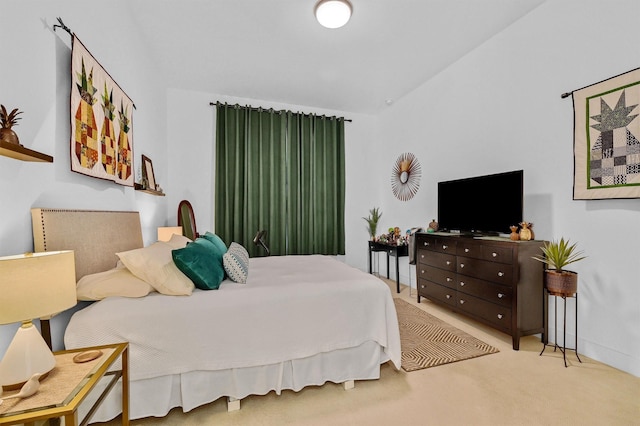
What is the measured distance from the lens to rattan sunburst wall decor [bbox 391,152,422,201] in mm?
4410

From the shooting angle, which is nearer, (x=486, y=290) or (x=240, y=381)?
(x=240, y=381)

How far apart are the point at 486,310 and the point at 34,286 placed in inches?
124

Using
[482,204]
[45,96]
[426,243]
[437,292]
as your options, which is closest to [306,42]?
[45,96]

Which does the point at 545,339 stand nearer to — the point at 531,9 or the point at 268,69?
the point at 531,9

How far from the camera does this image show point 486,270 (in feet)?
8.96

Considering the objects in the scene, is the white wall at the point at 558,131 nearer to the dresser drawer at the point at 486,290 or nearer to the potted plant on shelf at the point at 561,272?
the potted plant on shelf at the point at 561,272

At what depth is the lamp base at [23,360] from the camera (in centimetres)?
99

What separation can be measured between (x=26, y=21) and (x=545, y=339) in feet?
13.6

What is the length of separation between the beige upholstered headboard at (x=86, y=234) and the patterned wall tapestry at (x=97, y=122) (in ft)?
1.02

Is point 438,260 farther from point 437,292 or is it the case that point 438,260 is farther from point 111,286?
point 111,286

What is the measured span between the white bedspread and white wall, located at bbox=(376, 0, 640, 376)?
171 cm

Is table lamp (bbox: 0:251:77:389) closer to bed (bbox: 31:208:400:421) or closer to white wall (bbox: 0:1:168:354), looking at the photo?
white wall (bbox: 0:1:168:354)

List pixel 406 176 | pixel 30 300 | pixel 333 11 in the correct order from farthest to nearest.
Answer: pixel 406 176
pixel 333 11
pixel 30 300

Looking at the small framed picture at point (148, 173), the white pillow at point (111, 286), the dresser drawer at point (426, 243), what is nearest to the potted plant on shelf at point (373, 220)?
the dresser drawer at point (426, 243)
